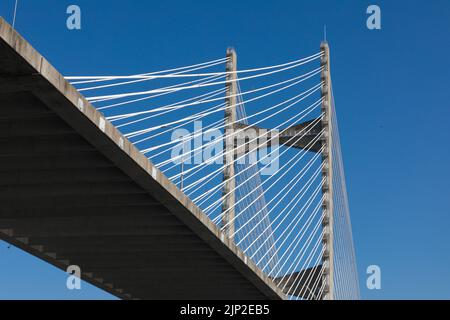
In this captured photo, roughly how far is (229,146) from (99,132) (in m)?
11.4

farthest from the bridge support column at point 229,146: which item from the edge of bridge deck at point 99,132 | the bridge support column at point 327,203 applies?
the bridge support column at point 327,203

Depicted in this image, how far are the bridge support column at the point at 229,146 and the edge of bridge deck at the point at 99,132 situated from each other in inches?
106

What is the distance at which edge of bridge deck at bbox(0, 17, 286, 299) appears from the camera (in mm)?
10727

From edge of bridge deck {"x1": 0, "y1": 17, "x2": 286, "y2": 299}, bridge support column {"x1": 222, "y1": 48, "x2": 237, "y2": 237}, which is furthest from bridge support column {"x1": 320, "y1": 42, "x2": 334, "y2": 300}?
edge of bridge deck {"x1": 0, "y1": 17, "x2": 286, "y2": 299}

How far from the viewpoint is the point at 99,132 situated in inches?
517

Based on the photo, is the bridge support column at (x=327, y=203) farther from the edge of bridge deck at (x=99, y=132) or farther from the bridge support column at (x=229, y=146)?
the edge of bridge deck at (x=99, y=132)

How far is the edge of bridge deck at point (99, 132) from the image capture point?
10.7 metres

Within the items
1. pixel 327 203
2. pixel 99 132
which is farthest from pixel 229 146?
pixel 99 132

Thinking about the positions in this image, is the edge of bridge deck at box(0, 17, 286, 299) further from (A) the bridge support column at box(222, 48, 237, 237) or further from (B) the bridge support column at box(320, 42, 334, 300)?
(B) the bridge support column at box(320, 42, 334, 300)

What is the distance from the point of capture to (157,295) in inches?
1148

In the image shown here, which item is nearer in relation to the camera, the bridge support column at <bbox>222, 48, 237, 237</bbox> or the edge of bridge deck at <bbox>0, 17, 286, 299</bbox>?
the edge of bridge deck at <bbox>0, 17, 286, 299</bbox>

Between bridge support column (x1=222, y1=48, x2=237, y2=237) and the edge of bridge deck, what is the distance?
2.69 meters
